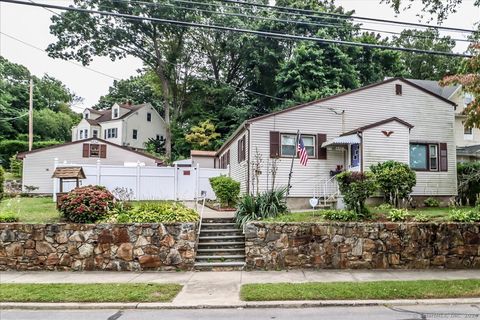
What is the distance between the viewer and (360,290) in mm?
7223

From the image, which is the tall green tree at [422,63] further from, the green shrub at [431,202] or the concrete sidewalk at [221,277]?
the concrete sidewalk at [221,277]

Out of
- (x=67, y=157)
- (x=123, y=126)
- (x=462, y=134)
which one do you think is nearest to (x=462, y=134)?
(x=462, y=134)

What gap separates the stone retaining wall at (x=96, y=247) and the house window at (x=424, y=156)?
1275 cm

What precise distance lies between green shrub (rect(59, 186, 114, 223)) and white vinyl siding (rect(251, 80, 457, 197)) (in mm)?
7806

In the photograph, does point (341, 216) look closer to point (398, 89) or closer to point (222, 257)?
point (222, 257)

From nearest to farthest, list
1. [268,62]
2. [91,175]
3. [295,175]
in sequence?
1. [295,175]
2. [91,175]
3. [268,62]

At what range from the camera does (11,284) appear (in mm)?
7844

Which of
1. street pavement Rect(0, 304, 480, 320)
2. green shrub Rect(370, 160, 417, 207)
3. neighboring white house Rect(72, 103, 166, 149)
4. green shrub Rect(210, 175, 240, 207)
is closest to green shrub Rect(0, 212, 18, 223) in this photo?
street pavement Rect(0, 304, 480, 320)

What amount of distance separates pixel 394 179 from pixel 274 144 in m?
5.27

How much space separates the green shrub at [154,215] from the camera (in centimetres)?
993

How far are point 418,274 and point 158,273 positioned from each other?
21.2 ft

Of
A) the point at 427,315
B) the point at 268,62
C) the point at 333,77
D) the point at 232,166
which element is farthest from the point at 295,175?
the point at 268,62

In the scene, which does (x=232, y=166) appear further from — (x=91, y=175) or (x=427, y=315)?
(x=427, y=315)

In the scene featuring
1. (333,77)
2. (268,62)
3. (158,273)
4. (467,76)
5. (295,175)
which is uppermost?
(268,62)
